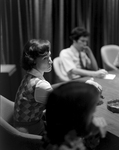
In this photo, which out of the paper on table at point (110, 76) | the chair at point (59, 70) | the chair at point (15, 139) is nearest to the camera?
the chair at point (15, 139)

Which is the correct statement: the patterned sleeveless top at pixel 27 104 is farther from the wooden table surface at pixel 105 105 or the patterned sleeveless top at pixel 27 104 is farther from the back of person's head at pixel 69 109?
the back of person's head at pixel 69 109

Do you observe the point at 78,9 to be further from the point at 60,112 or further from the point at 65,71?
the point at 60,112

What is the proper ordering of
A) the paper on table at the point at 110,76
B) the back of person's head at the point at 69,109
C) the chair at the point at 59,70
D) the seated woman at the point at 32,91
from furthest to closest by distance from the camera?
1. the chair at the point at 59,70
2. the paper on table at the point at 110,76
3. the seated woman at the point at 32,91
4. the back of person's head at the point at 69,109

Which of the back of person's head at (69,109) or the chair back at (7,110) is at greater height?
the back of person's head at (69,109)

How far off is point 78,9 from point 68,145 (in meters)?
3.52

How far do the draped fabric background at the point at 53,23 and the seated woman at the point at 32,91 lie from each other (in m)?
1.88

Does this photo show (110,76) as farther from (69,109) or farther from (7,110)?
(69,109)

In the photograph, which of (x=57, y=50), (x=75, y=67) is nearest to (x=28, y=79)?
(x=75, y=67)

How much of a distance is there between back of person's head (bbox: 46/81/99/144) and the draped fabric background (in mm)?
2679

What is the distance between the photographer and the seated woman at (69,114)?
0.91 meters

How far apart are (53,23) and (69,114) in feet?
10.5

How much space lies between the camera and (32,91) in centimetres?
159

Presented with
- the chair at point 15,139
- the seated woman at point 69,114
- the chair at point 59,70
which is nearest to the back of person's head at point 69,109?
the seated woman at point 69,114

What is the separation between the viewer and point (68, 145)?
0.93m
